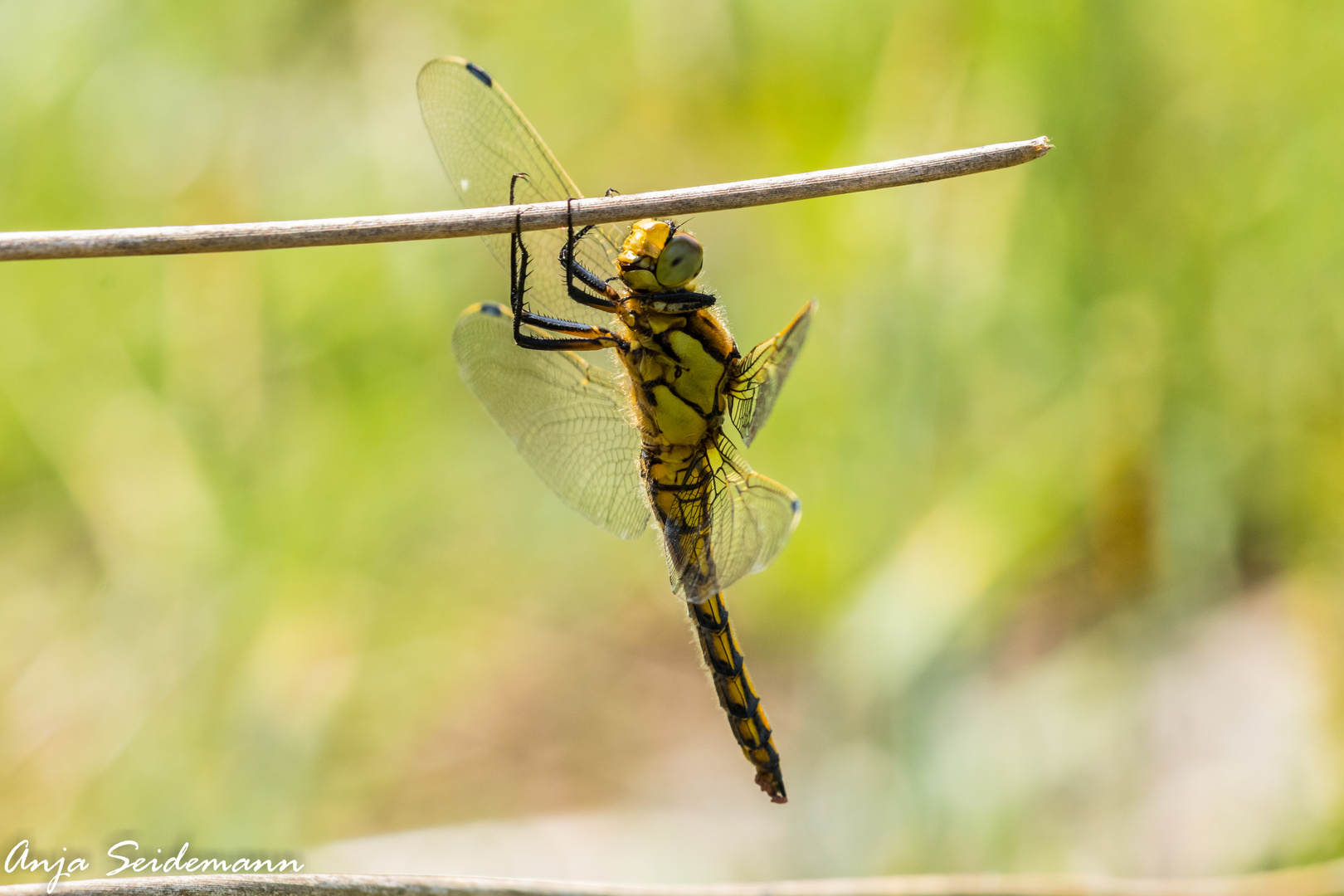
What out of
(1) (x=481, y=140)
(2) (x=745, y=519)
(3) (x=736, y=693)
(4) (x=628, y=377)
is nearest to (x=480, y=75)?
(1) (x=481, y=140)

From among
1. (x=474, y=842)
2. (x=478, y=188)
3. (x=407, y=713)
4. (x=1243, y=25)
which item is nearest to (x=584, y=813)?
(x=474, y=842)

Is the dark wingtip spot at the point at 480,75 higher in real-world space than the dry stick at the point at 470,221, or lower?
higher

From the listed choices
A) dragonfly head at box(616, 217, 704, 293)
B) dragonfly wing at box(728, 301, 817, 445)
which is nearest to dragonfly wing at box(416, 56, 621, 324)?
dragonfly head at box(616, 217, 704, 293)

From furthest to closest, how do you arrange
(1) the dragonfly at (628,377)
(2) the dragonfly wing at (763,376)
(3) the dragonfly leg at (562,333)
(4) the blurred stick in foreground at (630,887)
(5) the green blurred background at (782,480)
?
(5) the green blurred background at (782,480), (3) the dragonfly leg at (562,333), (1) the dragonfly at (628,377), (2) the dragonfly wing at (763,376), (4) the blurred stick in foreground at (630,887)

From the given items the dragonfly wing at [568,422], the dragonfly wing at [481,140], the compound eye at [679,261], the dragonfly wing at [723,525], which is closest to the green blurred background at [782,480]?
the dragonfly wing at [723,525]

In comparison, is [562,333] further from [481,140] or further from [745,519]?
[745,519]

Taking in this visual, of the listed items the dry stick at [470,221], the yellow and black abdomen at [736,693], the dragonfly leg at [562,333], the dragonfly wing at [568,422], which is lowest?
the yellow and black abdomen at [736,693]

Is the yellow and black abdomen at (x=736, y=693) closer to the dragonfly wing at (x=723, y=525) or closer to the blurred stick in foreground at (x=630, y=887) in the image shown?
the dragonfly wing at (x=723, y=525)
